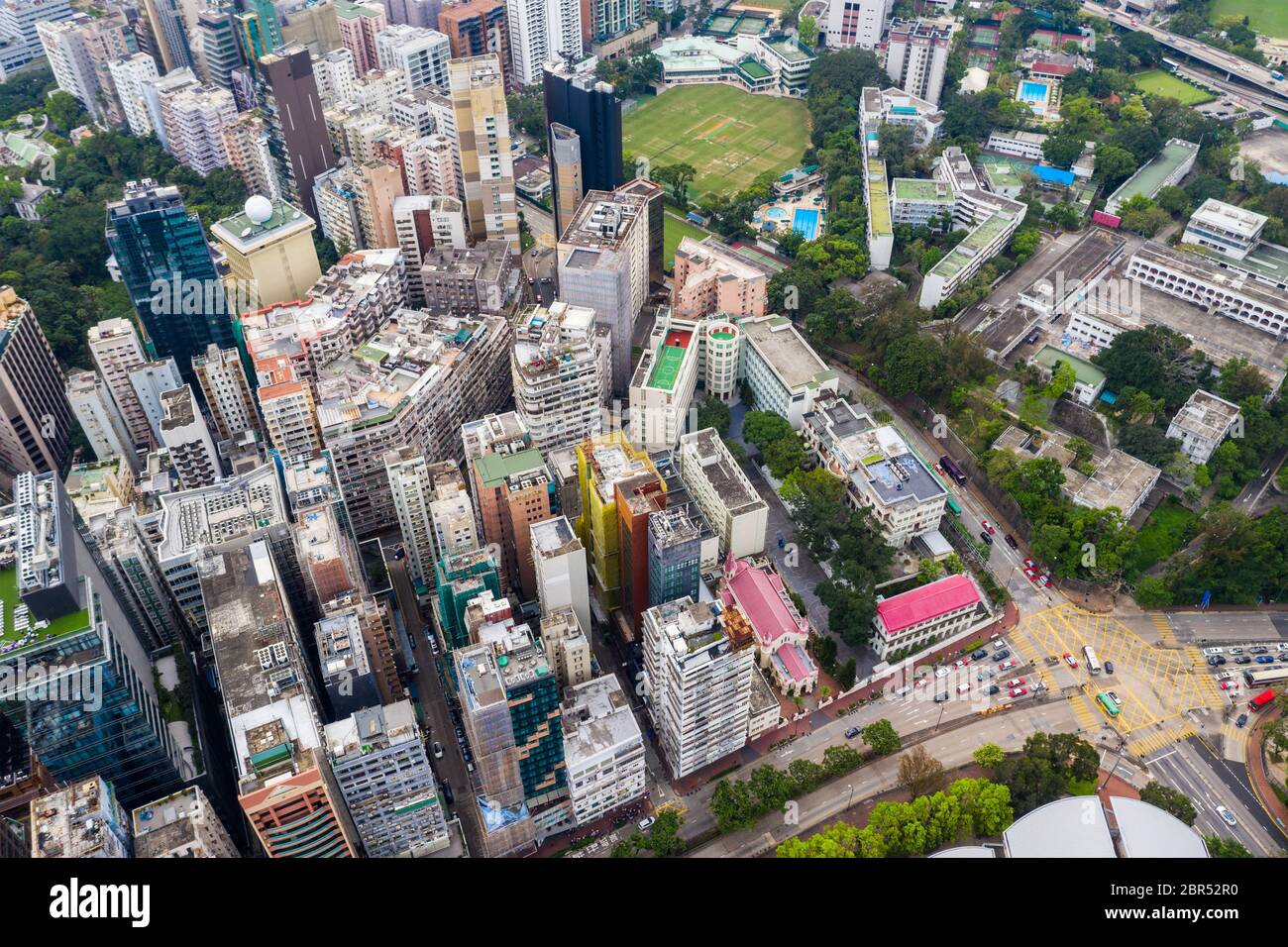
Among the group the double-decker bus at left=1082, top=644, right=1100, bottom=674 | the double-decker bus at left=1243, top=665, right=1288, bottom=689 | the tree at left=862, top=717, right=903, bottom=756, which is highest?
the tree at left=862, top=717, right=903, bottom=756

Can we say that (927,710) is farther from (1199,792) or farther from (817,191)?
(817,191)

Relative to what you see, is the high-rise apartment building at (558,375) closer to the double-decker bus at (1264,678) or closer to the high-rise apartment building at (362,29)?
the double-decker bus at (1264,678)

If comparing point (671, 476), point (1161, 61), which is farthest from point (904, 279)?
point (1161, 61)

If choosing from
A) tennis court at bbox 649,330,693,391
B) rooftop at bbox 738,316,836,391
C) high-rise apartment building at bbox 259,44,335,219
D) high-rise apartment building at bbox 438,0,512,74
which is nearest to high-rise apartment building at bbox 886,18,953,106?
high-rise apartment building at bbox 438,0,512,74

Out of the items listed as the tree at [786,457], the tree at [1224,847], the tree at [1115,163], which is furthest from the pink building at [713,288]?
the tree at [1224,847]

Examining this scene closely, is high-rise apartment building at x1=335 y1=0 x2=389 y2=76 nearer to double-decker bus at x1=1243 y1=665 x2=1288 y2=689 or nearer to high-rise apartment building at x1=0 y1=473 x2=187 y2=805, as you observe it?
high-rise apartment building at x1=0 y1=473 x2=187 y2=805

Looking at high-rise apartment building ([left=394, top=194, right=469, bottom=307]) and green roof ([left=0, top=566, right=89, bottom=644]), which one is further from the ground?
green roof ([left=0, top=566, right=89, bottom=644])
